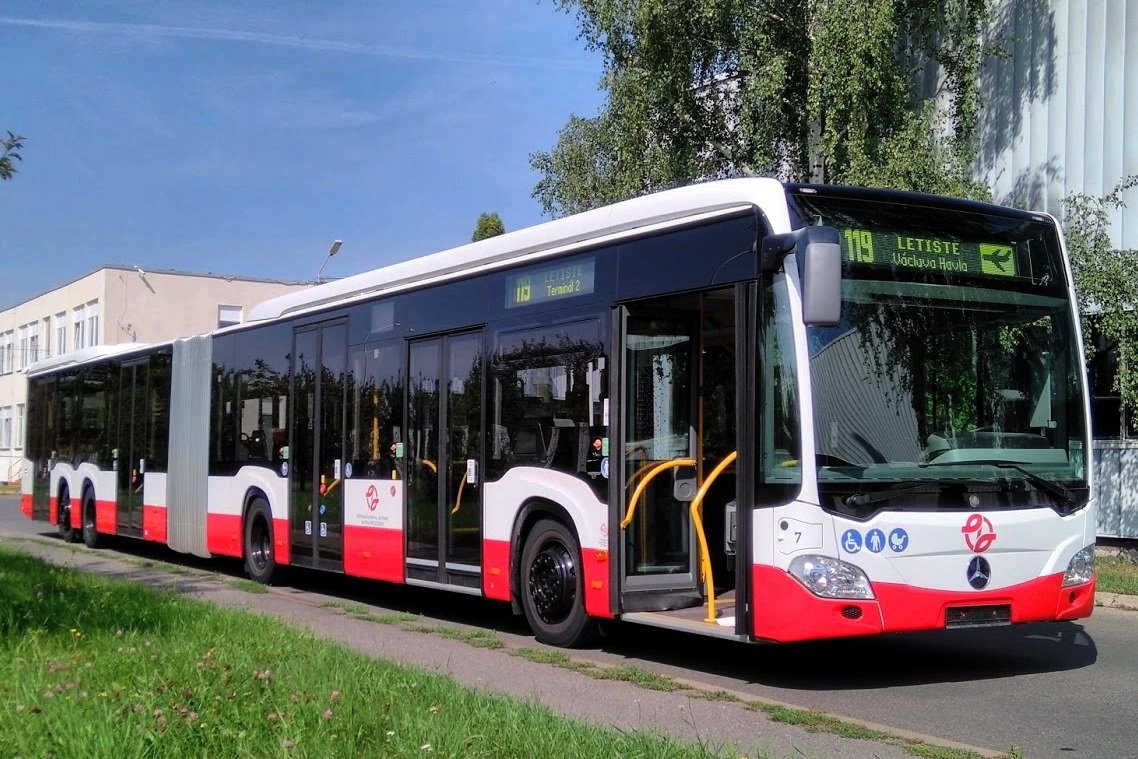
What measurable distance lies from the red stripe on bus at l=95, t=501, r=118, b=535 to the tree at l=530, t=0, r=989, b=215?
9634 millimetres

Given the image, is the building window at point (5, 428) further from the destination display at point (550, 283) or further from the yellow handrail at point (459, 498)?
the destination display at point (550, 283)

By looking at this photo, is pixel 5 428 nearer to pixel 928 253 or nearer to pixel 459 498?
pixel 459 498

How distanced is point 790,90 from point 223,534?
10.9m

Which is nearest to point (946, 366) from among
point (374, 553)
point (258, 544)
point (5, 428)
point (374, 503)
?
point (374, 503)

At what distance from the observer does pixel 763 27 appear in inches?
801

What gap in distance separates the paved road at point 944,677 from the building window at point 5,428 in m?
57.9

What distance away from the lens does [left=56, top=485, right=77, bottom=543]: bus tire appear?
23047 millimetres

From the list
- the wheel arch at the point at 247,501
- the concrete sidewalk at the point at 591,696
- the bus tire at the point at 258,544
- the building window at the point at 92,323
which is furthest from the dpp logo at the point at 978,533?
the building window at the point at 92,323

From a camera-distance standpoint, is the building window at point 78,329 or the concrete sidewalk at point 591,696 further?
the building window at point 78,329

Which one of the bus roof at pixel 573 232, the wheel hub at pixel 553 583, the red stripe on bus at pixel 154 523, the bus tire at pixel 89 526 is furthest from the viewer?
the bus tire at pixel 89 526

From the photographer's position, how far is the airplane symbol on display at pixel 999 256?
9133 mm

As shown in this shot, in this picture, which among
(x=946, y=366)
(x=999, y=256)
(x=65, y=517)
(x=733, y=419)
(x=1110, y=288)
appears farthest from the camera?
(x=65, y=517)

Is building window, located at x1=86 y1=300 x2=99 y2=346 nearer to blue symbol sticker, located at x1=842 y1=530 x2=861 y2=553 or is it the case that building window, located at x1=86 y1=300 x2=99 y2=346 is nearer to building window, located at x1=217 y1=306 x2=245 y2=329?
building window, located at x1=217 y1=306 x2=245 y2=329

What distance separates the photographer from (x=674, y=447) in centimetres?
1001
